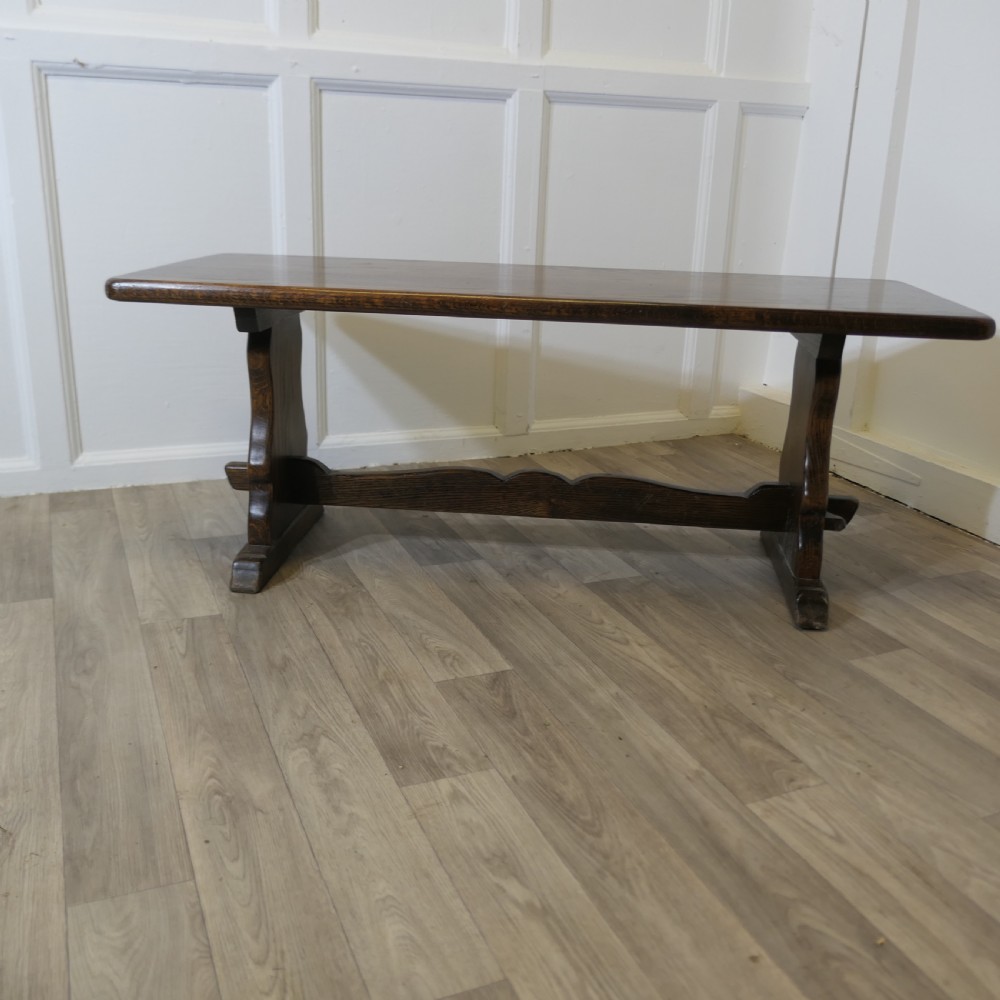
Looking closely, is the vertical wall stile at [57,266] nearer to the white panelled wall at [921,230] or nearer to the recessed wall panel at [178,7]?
the recessed wall panel at [178,7]

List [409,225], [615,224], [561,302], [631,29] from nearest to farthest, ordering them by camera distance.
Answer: [561,302] < [409,225] < [631,29] < [615,224]

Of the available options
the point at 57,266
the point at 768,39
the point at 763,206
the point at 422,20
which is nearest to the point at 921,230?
the point at 763,206

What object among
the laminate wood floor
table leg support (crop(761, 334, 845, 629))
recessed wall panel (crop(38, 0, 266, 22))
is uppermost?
recessed wall panel (crop(38, 0, 266, 22))

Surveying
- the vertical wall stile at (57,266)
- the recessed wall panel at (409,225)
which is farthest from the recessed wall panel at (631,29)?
the vertical wall stile at (57,266)

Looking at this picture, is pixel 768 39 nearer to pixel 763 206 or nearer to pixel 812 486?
pixel 763 206

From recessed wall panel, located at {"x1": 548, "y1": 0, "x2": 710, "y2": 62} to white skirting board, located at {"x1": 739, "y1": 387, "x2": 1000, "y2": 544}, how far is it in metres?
1.02

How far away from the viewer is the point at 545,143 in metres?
2.67

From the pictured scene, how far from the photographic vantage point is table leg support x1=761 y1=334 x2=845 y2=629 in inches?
73.8

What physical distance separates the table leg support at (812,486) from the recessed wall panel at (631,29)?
1141 millimetres

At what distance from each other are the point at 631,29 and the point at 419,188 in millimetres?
728

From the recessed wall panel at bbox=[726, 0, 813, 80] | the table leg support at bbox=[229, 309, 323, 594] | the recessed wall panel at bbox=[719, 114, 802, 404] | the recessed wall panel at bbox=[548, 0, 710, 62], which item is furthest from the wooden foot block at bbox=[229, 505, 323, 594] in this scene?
the recessed wall panel at bbox=[726, 0, 813, 80]

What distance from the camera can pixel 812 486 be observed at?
194 cm

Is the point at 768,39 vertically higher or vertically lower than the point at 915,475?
higher

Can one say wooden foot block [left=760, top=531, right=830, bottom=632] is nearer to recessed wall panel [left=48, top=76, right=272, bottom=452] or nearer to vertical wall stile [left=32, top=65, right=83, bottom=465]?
recessed wall panel [left=48, top=76, right=272, bottom=452]
